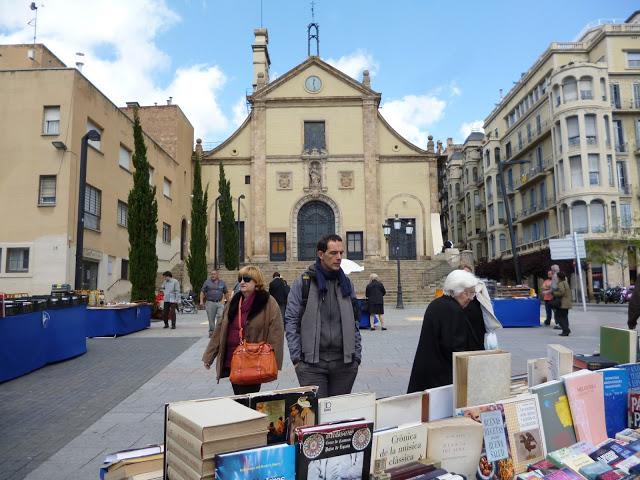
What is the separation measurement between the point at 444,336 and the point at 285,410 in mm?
1726

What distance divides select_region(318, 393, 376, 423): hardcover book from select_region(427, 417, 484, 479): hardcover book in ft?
1.00

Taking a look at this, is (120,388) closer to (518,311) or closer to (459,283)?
(459,283)

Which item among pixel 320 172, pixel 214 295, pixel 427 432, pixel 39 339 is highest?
pixel 320 172

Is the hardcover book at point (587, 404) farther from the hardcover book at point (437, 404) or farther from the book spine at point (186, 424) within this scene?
the book spine at point (186, 424)

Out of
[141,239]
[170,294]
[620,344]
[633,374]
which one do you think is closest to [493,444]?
[633,374]

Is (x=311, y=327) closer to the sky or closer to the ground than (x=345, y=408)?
closer to the sky

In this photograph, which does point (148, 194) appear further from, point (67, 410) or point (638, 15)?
point (638, 15)

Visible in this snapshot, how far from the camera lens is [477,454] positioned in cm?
235

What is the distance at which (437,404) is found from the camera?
2.67m

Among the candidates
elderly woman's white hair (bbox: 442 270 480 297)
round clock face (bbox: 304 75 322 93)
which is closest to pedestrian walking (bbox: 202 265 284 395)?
elderly woman's white hair (bbox: 442 270 480 297)

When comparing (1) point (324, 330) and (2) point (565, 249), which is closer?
(1) point (324, 330)

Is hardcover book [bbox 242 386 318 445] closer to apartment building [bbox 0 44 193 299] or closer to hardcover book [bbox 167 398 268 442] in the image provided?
hardcover book [bbox 167 398 268 442]

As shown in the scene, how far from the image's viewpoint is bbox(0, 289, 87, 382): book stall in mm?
7559

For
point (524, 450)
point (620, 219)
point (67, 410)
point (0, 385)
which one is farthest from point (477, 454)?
point (620, 219)
